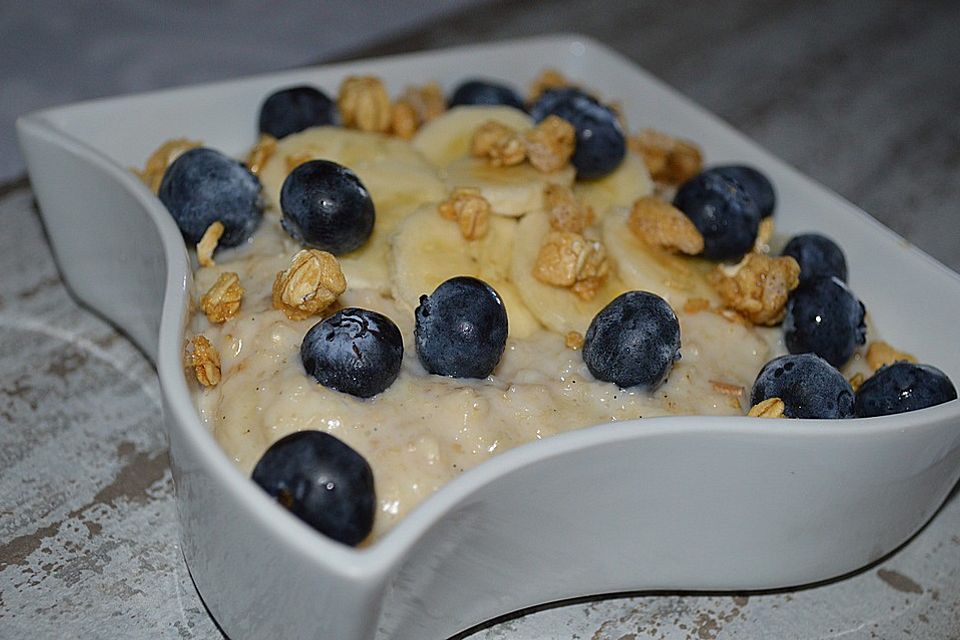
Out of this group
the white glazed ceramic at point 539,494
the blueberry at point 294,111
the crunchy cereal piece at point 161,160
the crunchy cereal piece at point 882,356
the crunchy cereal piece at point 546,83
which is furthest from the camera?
the crunchy cereal piece at point 546,83

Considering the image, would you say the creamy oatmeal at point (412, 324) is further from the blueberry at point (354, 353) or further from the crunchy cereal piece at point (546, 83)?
the crunchy cereal piece at point (546, 83)

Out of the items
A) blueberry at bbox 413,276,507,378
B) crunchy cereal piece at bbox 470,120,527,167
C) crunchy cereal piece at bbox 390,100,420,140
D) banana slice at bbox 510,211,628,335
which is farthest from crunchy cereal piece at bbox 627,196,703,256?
crunchy cereal piece at bbox 390,100,420,140

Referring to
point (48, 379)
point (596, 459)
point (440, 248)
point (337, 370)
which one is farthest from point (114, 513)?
point (596, 459)

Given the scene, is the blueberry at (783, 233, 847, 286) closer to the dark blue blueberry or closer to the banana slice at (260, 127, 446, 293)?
Result: the dark blue blueberry

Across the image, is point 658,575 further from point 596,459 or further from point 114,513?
point 114,513

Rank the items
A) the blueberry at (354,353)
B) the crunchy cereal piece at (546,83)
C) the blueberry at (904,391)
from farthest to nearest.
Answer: the crunchy cereal piece at (546,83)
the blueberry at (904,391)
the blueberry at (354,353)

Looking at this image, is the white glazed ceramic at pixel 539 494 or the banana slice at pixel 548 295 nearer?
Answer: the white glazed ceramic at pixel 539 494

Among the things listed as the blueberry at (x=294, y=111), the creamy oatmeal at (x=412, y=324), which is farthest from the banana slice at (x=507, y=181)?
the blueberry at (x=294, y=111)
